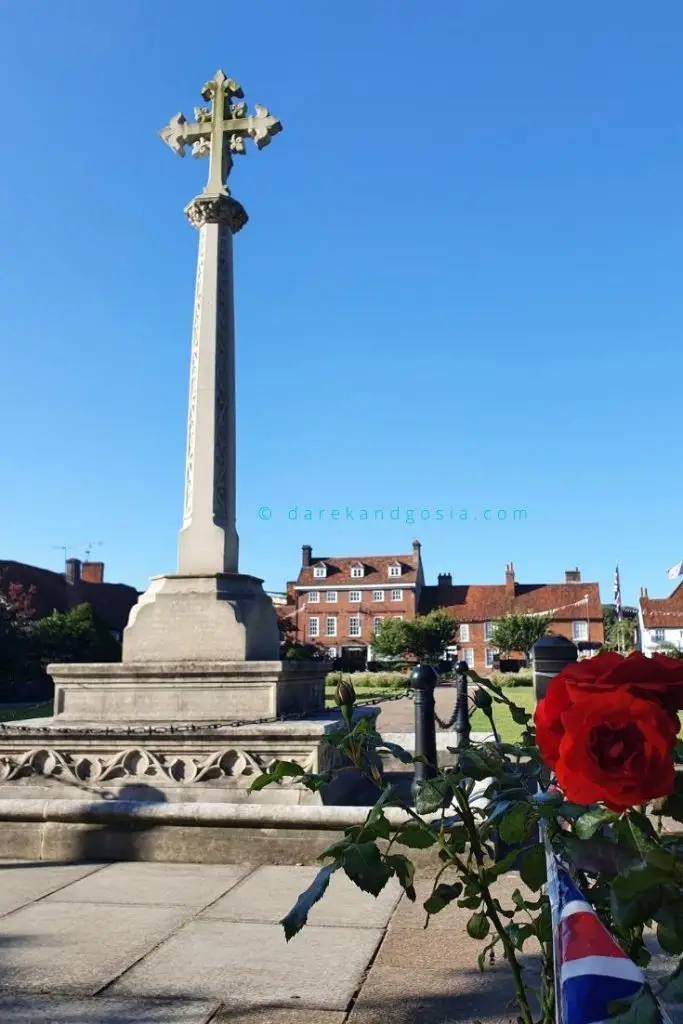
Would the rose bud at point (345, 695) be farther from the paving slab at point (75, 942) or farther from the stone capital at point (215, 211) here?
the stone capital at point (215, 211)

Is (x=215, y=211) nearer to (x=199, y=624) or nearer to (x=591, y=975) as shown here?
(x=199, y=624)

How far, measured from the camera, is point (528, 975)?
134 inches

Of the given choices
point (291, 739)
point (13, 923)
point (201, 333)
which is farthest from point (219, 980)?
point (201, 333)

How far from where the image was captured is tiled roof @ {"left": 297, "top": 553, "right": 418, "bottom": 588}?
76.1 meters

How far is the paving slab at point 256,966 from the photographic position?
3256mm

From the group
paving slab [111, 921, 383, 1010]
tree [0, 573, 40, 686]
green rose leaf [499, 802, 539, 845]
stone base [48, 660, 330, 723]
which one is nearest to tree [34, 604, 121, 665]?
tree [0, 573, 40, 686]

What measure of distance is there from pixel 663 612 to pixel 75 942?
81762 mm

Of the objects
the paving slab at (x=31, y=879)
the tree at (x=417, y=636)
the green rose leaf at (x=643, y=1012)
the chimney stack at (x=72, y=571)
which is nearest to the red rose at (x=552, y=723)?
the green rose leaf at (x=643, y=1012)

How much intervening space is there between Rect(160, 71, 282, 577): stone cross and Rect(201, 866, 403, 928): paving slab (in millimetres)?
4851

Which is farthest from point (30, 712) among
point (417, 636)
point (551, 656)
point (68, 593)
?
point (417, 636)

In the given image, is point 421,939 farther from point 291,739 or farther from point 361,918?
point 291,739

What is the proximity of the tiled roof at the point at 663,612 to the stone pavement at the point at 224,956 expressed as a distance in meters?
79.1

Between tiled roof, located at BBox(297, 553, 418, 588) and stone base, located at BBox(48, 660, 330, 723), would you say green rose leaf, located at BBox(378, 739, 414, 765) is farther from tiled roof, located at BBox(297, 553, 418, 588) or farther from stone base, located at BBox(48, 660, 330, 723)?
tiled roof, located at BBox(297, 553, 418, 588)

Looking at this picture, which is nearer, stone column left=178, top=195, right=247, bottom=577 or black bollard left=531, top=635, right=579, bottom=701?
black bollard left=531, top=635, right=579, bottom=701
